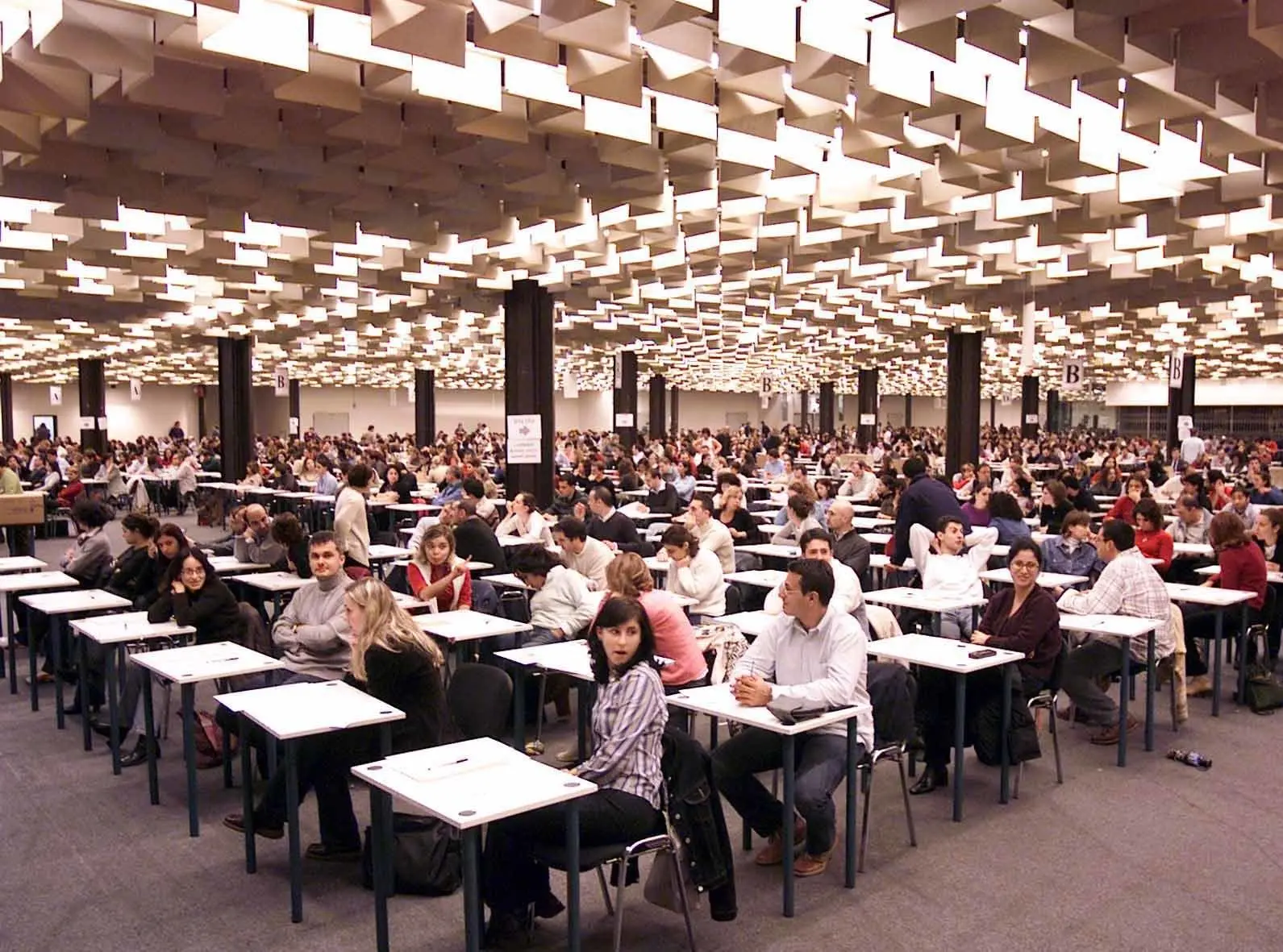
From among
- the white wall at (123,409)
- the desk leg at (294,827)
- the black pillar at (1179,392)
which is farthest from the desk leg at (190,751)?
the white wall at (123,409)

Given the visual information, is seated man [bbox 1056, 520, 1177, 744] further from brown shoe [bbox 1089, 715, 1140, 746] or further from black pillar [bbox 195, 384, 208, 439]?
black pillar [bbox 195, 384, 208, 439]

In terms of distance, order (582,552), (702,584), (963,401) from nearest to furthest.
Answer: (702,584)
(582,552)
(963,401)

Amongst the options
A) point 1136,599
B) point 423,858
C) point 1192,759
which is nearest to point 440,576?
point 423,858

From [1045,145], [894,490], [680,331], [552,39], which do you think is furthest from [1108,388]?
[552,39]

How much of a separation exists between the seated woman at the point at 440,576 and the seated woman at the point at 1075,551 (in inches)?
178

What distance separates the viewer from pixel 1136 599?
6.38 metres

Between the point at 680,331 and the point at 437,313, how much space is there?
5.53 m

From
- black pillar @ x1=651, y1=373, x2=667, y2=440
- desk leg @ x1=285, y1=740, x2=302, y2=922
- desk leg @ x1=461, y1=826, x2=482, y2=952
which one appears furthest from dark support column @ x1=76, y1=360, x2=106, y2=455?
desk leg @ x1=461, y1=826, x2=482, y2=952

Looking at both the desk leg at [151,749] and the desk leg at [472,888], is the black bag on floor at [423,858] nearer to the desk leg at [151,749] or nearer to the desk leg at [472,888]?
the desk leg at [472,888]

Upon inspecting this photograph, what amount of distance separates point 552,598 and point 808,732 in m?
2.65

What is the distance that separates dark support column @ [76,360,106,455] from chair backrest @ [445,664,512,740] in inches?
942

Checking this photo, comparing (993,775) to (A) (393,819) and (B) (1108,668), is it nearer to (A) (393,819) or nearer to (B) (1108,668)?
(B) (1108,668)

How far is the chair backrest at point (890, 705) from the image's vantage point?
4727 millimetres

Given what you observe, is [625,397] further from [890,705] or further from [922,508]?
[890,705]
